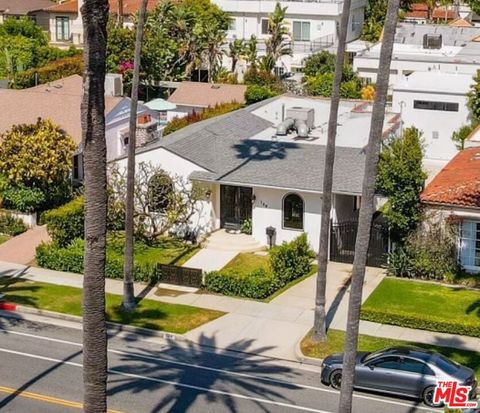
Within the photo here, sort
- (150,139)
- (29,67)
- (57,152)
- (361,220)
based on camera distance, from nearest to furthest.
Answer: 1. (361,220)
2. (57,152)
3. (150,139)
4. (29,67)

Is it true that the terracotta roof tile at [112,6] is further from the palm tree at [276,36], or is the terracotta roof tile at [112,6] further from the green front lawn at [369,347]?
the green front lawn at [369,347]

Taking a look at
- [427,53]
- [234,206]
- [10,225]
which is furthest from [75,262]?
[427,53]

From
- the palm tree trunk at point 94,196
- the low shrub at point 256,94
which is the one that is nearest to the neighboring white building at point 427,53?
the low shrub at point 256,94

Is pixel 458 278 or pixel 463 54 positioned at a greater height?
pixel 463 54

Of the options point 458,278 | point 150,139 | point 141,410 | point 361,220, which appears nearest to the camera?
point 361,220

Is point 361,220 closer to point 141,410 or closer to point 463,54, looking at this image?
point 141,410

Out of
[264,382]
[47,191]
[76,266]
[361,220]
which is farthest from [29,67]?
[361,220]

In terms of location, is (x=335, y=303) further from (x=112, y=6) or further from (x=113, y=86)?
(x=112, y=6)
